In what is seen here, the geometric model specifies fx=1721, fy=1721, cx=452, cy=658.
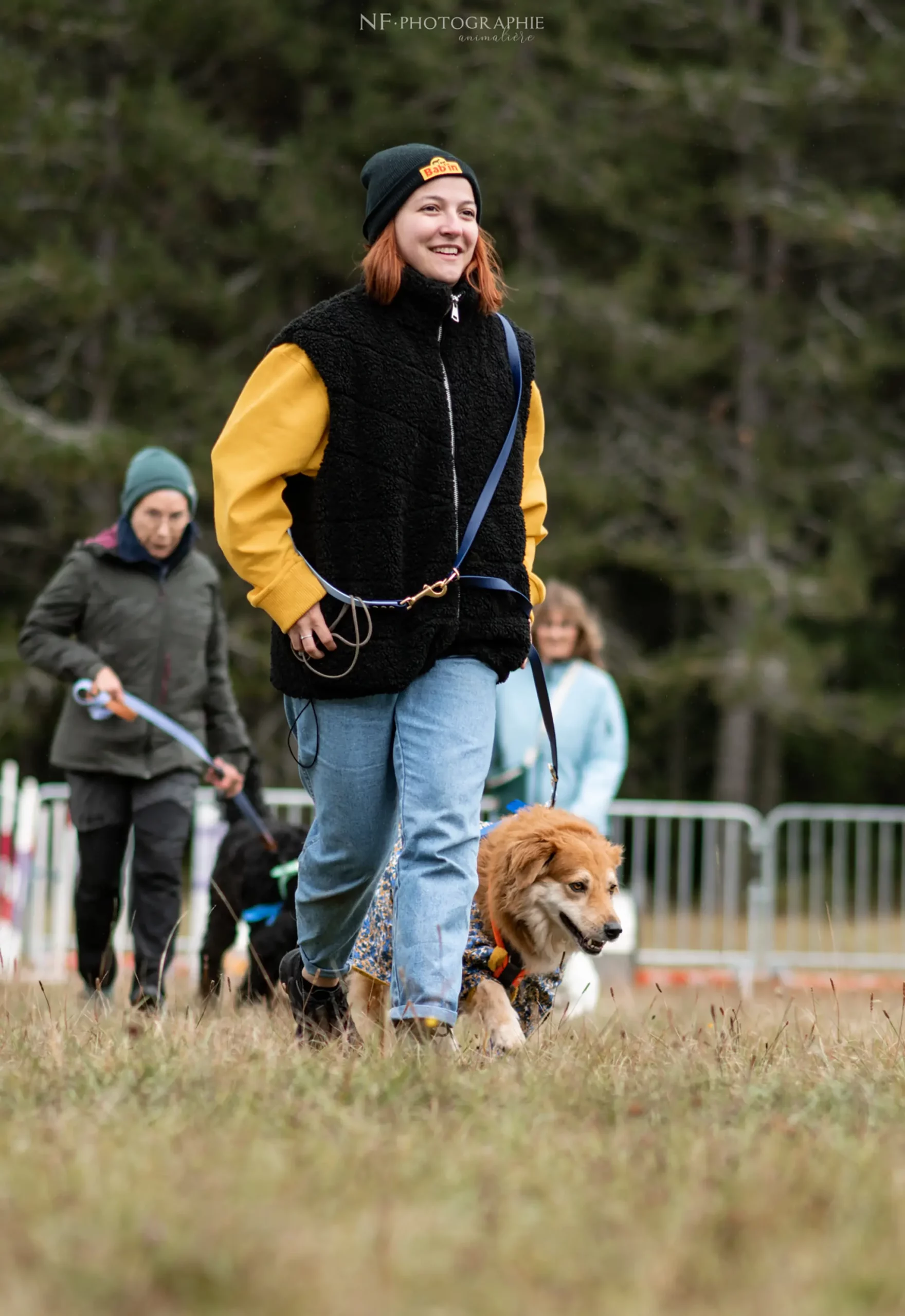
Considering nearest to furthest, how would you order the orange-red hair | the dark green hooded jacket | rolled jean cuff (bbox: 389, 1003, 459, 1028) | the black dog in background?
1. rolled jean cuff (bbox: 389, 1003, 459, 1028)
2. the orange-red hair
3. the black dog in background
4. the dark green hooded jacket

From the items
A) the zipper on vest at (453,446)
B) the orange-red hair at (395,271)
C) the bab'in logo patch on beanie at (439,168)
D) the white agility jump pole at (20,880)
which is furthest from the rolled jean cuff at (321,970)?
the white agility jump pole at (20,880)

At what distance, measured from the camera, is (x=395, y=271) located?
403 cm

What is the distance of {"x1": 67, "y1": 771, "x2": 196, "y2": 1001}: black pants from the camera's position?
616 cm

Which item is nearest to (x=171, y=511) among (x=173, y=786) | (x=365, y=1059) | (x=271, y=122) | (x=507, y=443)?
(x=173, y=786)

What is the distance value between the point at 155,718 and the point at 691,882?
7.89 metres

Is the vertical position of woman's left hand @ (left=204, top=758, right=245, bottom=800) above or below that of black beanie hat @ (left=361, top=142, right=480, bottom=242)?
below

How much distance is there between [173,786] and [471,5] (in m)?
13.3

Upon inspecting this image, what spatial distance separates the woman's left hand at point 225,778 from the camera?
641 centimetres

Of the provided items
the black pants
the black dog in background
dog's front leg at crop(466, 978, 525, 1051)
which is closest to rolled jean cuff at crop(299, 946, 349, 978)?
dog's front leg at crop(466, 978, 525, 1051)

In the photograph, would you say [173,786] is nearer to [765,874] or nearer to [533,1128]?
[533,1128]

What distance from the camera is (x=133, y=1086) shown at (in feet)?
10.6

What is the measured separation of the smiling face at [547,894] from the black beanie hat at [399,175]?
1.72m

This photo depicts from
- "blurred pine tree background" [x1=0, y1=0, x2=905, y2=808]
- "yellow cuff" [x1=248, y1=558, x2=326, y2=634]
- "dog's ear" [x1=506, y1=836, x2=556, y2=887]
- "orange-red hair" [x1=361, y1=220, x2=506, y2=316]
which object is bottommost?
"dog's ear" [x1=506, y1=836, x2=556, y2=887]

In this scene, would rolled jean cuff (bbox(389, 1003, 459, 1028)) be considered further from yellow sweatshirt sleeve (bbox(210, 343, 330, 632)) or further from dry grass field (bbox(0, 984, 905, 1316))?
yellow sweatshirt sleeve (bbox(210, 343, 330, 632))
